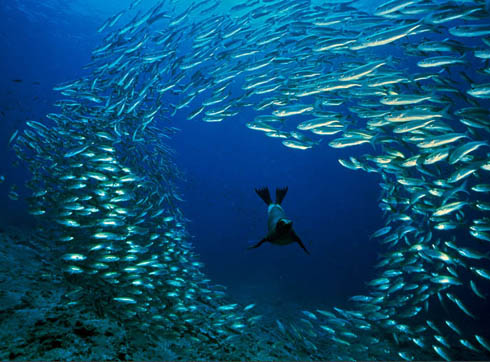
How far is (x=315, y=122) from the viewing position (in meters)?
6.29

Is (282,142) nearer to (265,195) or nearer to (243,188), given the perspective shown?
(265,195)

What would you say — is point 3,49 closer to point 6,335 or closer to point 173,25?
point 173,25

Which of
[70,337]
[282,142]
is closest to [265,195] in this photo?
[70,337]

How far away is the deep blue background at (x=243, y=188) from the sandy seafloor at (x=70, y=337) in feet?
43.8

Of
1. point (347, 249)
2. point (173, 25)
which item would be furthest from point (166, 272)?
point (347, 249)

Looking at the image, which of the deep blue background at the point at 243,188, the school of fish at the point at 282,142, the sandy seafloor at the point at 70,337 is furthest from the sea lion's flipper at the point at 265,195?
the deep blue background at the point at 243,188

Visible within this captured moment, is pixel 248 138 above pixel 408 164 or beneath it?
above

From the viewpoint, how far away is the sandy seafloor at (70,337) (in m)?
3.13

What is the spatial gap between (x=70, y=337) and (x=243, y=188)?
53.8 metres

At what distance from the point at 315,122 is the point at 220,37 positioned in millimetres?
4394

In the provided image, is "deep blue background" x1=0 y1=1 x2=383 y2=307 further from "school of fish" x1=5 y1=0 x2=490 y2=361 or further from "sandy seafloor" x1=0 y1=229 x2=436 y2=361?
"sandy seafloor" x1=0 y1=229 x2=436 y2=361

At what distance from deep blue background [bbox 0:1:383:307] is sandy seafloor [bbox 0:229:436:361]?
1335cm

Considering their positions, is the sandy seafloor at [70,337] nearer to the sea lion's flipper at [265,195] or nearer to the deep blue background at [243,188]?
the sea lion's flipper at [265,195]

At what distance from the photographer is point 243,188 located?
187ft
